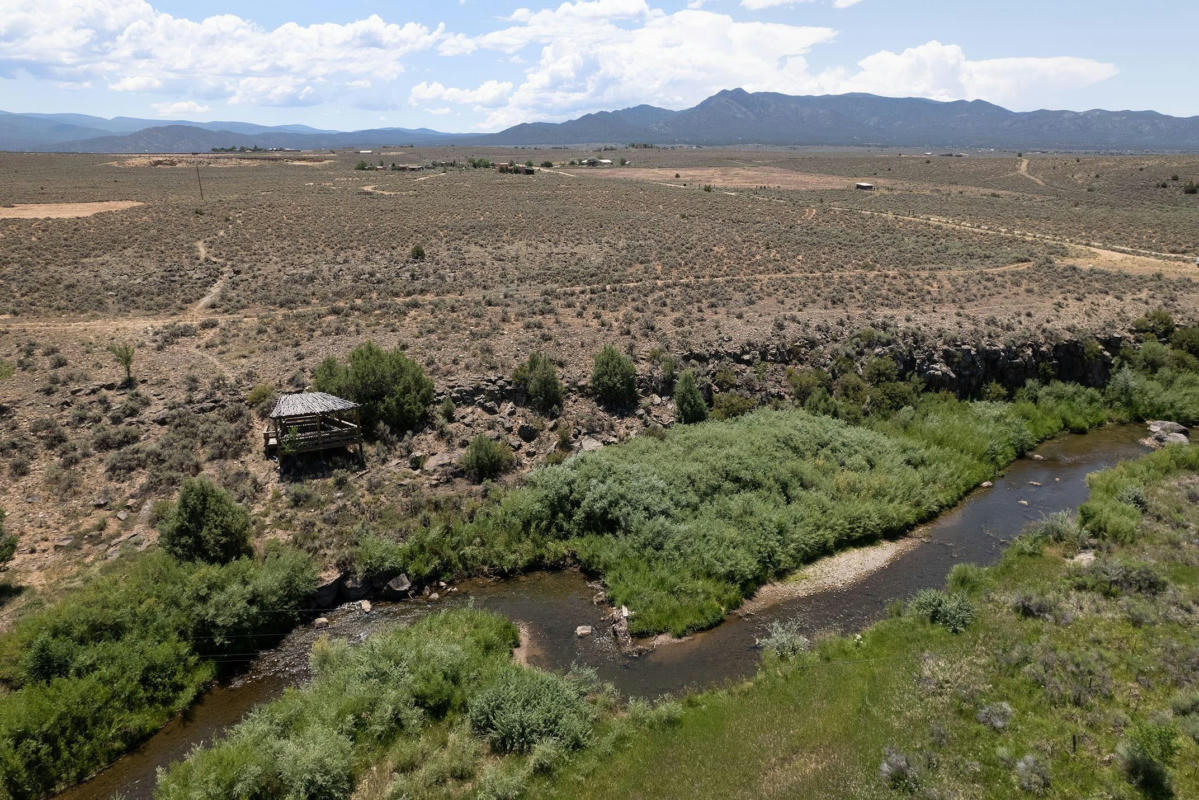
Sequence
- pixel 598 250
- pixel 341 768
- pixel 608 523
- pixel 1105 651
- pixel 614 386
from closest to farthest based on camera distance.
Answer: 1. pixel 341 768
2. pixel 1105 651
3. pixel 608 523
4. pixel 614 386
5. pixel 598 250

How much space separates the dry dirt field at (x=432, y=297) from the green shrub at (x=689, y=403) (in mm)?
791

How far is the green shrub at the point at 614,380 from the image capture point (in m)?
26.3

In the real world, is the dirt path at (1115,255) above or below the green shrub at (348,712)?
above

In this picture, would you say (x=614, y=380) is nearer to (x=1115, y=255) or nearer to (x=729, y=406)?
(x=729, y=406)

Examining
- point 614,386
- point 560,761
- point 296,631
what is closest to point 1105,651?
point 560,761

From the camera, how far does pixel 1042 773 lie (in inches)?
446

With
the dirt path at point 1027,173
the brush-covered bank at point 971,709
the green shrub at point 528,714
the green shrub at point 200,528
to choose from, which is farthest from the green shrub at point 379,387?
the dirt path at point 1027,173

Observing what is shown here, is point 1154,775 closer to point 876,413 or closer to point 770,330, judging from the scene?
point 876,413

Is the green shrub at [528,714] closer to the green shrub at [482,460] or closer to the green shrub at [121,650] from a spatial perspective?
the green shrub at [121,650]

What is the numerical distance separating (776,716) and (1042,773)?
4497 millimetres

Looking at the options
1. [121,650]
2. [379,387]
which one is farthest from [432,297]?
[121,650]

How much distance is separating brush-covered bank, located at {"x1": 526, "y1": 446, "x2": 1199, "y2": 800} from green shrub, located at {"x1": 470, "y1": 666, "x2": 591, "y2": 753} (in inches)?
26.7

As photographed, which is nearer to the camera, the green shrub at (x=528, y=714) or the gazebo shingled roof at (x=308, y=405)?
the green shrub at (x=528, y=714)

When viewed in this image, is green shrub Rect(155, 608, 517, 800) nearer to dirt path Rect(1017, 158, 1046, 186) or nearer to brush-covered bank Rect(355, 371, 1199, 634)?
brush-covered bank Rect(355, 371, 1199, 634)
